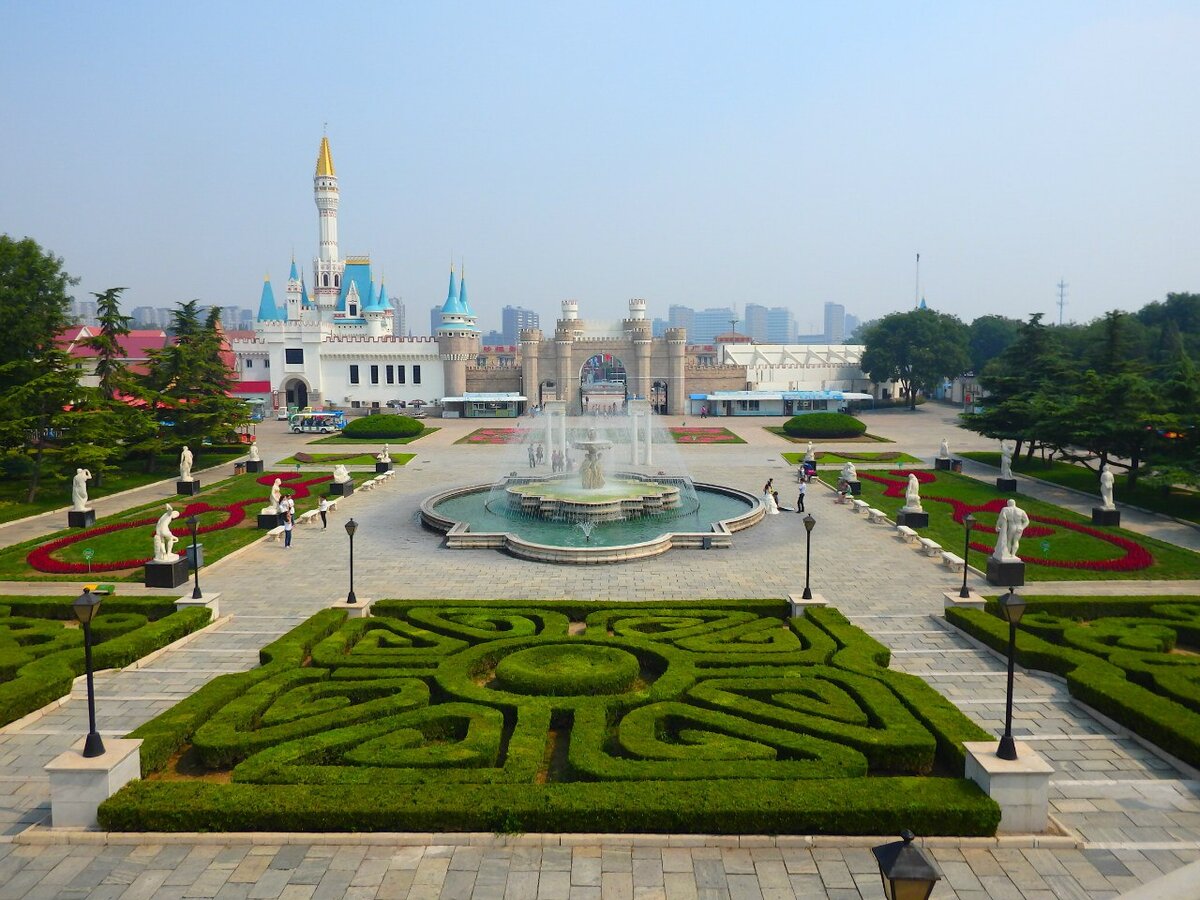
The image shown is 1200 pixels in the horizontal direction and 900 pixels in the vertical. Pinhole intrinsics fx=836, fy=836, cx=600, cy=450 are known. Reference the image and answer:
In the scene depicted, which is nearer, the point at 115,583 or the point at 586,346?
the point at 115,583

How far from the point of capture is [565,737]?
11.0 meters

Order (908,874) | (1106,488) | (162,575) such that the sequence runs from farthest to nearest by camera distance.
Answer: (1106,488) → (162,575) → (908,874)

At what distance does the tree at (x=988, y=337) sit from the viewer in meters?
86.9

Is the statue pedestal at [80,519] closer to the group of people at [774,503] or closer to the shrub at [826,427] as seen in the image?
the group of people at [774,503]

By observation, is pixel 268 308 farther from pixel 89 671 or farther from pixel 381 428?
pixel 89 671

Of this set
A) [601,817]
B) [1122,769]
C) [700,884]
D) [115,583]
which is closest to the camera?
[700,884]

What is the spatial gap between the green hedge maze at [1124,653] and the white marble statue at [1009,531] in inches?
92.6

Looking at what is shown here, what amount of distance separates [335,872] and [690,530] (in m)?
16.2

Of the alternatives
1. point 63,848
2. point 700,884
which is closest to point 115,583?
point 63,848

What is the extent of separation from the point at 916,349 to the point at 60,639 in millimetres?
65315

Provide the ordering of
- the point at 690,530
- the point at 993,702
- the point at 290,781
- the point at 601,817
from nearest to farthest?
1. the point at 601,817
2. the point at 290,781
3. the point at 993,702
4. the point at 690,530

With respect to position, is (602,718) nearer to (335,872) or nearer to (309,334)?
(335,872)

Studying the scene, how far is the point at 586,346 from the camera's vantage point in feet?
238

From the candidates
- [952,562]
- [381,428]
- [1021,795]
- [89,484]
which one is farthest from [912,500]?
[381,428]
